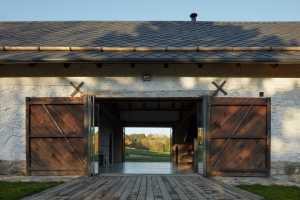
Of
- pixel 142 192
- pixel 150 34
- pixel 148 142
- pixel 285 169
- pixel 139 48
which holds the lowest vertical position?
pixel 148 142

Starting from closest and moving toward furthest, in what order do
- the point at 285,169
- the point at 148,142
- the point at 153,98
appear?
the point at 285,169, the point at 153,98, the point at 148,142

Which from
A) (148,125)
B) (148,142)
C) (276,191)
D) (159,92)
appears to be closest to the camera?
(276,191)

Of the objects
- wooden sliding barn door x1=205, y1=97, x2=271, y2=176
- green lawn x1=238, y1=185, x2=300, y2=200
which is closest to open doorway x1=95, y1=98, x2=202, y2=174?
wooden sliding barn door x1=205, y1=97, x2=271, y2=176

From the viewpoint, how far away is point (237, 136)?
9.73 m

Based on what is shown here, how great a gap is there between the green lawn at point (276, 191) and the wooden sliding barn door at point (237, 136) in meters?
2.02

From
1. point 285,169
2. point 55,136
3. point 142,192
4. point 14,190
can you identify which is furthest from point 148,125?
point 142,192

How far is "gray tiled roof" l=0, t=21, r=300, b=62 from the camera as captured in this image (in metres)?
9.59

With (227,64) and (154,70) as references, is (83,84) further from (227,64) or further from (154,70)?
(227,64)

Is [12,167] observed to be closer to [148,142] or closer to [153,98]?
[153,98]

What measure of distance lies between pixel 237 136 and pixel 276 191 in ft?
9.58

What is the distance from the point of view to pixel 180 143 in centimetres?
2012

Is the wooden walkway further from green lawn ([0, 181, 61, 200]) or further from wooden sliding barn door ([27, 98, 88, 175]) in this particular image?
wooden sliding barn door ([27, 98, 88, 175])

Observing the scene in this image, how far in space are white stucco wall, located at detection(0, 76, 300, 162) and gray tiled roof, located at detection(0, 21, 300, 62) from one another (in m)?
0.63

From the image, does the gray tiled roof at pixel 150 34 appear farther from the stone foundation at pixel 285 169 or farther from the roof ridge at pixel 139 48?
the stone foundation at pixel 285 169
